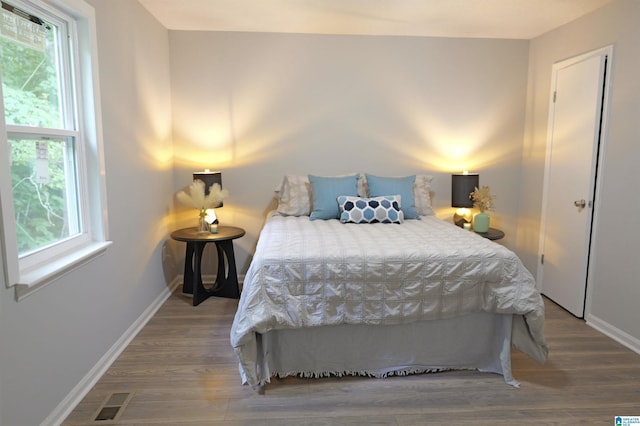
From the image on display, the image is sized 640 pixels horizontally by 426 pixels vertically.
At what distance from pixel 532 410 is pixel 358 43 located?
3.26 metres

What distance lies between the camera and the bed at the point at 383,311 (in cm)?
224

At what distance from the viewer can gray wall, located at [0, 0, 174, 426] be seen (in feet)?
5.65

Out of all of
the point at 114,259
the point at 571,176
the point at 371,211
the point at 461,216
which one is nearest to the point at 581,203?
the point at 571,176

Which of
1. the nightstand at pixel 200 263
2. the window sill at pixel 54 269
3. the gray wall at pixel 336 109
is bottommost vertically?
the nightstand at pixel 200 263

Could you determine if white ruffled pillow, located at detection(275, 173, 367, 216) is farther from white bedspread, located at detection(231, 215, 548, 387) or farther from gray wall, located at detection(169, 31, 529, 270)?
white bedspread, located at detection(231, 215, 548, 387)

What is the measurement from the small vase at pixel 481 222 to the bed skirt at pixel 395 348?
1.45 m

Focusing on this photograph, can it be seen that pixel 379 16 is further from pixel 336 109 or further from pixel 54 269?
pixel 54 269

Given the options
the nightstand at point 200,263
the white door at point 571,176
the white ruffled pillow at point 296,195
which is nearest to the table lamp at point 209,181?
the nightstand at point 200,263

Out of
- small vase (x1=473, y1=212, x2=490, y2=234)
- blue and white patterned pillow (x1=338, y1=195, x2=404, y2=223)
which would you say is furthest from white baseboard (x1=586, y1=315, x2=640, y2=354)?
blue and white patterned pillow (x1=338, y1=195, x2=404, y2=223)

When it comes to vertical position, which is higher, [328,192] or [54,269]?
[328,192]

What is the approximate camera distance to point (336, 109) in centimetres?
393

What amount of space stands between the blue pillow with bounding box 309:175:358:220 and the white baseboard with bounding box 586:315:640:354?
2088 mm

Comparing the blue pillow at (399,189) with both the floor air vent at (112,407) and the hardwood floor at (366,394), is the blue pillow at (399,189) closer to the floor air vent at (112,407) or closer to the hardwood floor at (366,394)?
the hardwood floor at (366,394)

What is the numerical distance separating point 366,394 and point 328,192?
1731mm
